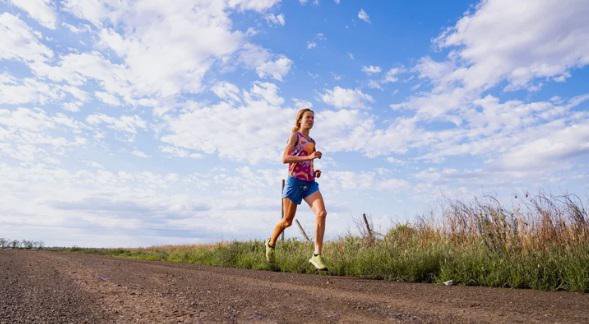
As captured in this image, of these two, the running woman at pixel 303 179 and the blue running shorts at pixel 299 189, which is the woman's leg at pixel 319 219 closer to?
the running woman at pixel 303 179

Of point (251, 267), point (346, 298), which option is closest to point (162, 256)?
point (251, 267)

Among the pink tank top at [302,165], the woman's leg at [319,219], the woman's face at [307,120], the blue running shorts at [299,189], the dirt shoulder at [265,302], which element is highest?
the woman's face at [307,120]

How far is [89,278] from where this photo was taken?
6.08 m

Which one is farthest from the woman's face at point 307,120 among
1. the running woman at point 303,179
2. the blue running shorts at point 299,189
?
the blue running shorts at point 299,189

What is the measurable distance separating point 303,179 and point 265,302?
11.1 feet

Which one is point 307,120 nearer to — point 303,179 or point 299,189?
point 303,179

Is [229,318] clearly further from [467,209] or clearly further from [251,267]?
[467,209]

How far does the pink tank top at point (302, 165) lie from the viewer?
24.4 feet

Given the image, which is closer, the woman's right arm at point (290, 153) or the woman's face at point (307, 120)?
the woman's right arm at point (290, 153)

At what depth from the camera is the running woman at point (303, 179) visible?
7219 mm

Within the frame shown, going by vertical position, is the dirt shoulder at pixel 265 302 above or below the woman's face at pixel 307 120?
below

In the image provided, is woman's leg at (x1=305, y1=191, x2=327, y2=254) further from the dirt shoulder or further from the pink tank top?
the dirt shoulder

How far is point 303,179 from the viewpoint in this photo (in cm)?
744

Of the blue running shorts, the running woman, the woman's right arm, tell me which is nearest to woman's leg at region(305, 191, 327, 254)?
the running woman
